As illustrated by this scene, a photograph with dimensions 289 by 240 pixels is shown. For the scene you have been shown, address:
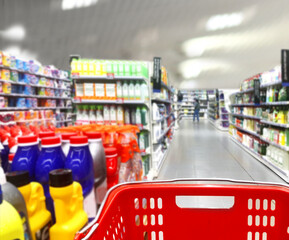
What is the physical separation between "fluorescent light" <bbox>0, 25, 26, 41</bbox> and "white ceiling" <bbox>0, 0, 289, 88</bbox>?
0.14 meters

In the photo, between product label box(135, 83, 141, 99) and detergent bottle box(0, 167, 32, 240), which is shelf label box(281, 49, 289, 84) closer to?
product label box(135, 83, 141, 99)

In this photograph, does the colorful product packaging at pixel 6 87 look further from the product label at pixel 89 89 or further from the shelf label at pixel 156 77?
the shelf label at pixel 156 77

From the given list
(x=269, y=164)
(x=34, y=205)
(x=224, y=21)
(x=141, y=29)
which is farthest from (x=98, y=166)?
(x=224, y=21)

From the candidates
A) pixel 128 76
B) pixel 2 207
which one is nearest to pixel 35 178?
pixel 2 207

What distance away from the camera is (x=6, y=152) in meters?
1.23

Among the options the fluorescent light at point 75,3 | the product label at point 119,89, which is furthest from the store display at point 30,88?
the product label at point 119,89

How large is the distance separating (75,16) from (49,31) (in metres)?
1.58

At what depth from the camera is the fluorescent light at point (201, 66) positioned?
12586mm

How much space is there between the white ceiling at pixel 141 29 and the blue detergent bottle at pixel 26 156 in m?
4.95

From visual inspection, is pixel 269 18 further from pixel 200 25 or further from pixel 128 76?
pixel 128 76

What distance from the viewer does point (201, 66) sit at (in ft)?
45.8

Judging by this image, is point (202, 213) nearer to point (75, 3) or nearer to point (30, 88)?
point (75, 3)

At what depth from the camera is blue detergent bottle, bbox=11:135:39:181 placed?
0.92 metres

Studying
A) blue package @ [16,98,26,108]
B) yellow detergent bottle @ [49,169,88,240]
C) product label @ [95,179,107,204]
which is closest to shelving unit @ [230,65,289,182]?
product label @ [95,179,107,204]
